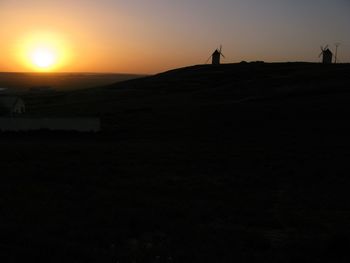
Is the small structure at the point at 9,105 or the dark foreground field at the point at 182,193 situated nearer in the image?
the dark foreground field at the point at 182,193

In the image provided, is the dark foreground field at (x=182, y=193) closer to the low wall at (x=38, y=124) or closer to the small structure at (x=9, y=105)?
the low wall at (x=38, y=124)

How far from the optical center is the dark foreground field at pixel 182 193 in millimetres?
10062

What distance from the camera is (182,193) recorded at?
58.5ft

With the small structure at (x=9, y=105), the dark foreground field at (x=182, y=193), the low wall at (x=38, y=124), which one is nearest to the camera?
the dark foreground field at (x=182, y=193)

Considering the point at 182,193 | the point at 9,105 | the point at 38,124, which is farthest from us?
the point at 9,105

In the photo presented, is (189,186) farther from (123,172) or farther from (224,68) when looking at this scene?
(224,68)

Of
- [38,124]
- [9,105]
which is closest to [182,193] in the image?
[38,124]

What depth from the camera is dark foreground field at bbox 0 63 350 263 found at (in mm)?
10062

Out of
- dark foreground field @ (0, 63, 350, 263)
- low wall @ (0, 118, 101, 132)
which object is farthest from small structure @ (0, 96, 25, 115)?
low wall @ (0, 118, 101, 132)

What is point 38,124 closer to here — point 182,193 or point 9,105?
point 9,105

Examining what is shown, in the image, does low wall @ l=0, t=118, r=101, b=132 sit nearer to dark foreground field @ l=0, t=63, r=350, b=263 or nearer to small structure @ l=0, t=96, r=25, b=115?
dark foreground field @ l=0, t=63, r=350, b=263

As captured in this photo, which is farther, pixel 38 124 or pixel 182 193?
pixel 38 124

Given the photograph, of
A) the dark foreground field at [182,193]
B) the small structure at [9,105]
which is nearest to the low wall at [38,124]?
the dark foreground field at [182,193]

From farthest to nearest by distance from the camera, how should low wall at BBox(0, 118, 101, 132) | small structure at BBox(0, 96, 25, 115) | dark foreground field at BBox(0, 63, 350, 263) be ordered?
small structure at BBox(0, 96, 25, 115)
low wall at BBox(0, 118, 101, 132)
dark foreground field at BBox(0, 63, 350, 263)
